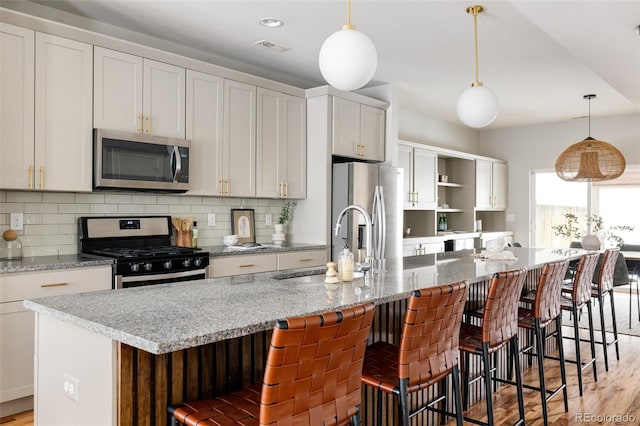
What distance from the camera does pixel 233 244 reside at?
15.3ft

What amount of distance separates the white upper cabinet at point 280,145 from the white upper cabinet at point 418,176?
1653 millimetres

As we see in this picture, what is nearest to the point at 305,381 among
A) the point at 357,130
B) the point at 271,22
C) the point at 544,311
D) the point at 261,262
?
the point at 544,311

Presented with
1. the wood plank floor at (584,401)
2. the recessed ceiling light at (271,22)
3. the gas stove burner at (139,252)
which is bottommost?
the wood plank floor at (584,401)

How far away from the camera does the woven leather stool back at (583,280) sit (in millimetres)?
3557

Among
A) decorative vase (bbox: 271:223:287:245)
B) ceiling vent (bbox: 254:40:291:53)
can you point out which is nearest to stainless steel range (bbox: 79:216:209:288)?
decorative vase (bbox: 271:223:287:245)

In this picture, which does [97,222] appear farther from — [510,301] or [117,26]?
[510,301]

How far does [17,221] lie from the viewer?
3434 millimetres

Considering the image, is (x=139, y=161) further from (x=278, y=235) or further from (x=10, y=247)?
(x=278, y=235)

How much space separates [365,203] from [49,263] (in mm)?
2909

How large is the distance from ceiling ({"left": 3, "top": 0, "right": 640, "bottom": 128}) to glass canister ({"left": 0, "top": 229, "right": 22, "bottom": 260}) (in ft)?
5.20

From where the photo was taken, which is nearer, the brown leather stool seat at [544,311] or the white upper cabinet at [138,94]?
the brown leather stool seat at [544,311]

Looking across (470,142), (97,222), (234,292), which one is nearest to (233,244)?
(97,222)

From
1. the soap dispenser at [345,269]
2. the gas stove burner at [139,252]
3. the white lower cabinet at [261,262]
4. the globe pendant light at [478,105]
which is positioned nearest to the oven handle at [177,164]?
the gas stove burner at [139,252]

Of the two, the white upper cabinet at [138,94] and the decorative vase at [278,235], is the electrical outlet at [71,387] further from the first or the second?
the decorative vase at [278,235]
